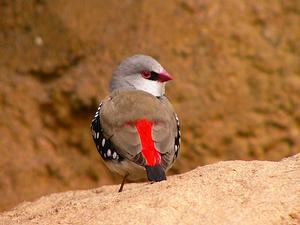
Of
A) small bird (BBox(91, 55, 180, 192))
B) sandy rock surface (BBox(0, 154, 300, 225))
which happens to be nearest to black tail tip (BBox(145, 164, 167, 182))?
small bird (BBox(91, 55, 180, 192))

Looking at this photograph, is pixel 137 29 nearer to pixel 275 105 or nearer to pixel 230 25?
pixel 230 25

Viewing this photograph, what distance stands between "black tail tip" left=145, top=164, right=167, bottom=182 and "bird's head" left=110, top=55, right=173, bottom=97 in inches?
55.1

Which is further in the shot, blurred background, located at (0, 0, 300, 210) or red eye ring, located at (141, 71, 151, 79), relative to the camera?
blurred background, located at (0, 0, 300, 210)

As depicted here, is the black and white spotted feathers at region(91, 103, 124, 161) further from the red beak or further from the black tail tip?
the red beak

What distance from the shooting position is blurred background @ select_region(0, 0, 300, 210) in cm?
1058

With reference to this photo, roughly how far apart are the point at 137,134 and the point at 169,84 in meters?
3.09

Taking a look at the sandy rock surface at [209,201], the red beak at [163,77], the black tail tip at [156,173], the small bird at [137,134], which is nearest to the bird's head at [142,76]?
the red beak at [163,77]

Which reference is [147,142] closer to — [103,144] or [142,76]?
[103,144]

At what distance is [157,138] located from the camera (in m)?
7.53

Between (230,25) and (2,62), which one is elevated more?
(230,25)

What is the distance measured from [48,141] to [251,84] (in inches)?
85.0

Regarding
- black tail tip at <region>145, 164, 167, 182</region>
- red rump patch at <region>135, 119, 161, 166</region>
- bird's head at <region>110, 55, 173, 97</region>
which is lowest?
black tail tip at <region>145, 164, 167, 182</region>

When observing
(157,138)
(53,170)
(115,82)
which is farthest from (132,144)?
(53,170)

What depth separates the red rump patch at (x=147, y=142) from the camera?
7.36 metres
